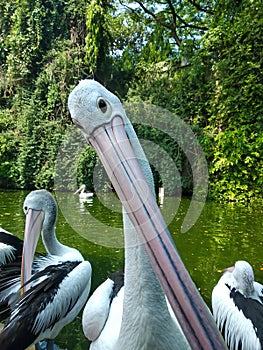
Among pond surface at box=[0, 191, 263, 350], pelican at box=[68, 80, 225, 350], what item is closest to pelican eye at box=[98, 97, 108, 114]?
pelican at box=[68, 80, 225, 350]

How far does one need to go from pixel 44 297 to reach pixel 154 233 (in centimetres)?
139

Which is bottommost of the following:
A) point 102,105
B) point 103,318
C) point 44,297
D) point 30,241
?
point 44,297

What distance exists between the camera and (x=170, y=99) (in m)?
11.1

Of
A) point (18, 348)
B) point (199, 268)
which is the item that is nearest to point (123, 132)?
point (18, 348)

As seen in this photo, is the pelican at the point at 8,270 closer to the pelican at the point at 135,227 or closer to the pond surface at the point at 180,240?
the pond surface at the point at 180,240

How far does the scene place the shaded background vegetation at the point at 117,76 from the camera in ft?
32.1

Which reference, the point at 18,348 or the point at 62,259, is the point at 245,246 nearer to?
the point at 62,259

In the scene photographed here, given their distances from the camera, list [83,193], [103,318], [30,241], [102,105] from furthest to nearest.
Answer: [83,193] < [30,241] < [103,318] < [102,105]

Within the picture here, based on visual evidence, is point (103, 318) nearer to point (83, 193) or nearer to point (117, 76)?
point (83, 193)

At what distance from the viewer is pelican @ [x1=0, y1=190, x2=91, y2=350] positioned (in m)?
2.02

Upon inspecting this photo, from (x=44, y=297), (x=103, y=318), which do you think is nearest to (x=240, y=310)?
(x=103, y=318)

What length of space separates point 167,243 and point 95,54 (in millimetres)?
12048

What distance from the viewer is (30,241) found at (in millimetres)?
2537

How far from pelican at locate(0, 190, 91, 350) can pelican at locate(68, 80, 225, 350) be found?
100 centimetres
